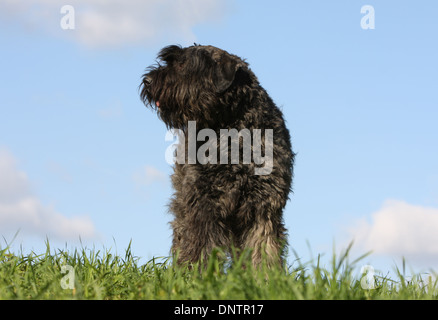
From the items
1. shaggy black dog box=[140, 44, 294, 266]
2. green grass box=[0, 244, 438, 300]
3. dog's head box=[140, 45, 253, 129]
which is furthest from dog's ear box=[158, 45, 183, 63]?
green grass box=[0, 244, 438, 300]

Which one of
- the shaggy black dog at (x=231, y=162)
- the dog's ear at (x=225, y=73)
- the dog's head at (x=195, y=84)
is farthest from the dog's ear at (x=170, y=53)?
the dog's ear at (x=225, y=73)

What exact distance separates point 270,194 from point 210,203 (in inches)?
29.7

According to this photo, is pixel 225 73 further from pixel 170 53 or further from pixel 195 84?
pixel 170 53

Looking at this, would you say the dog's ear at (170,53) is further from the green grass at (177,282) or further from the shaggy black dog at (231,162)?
the green grass at (177,282)

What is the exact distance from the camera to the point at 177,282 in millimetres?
4305

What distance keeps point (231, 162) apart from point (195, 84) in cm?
115

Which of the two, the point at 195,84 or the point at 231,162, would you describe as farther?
the point at 195,84

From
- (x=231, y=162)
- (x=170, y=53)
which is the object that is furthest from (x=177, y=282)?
(x=170, y=53)

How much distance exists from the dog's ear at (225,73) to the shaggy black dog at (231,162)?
13mm

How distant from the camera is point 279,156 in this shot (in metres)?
6.73

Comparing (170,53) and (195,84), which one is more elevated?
(170,53)

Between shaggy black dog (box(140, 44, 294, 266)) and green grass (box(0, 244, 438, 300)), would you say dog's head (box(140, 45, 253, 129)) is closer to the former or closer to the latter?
shaggy black dog (box(140, 44, 294, 266))
